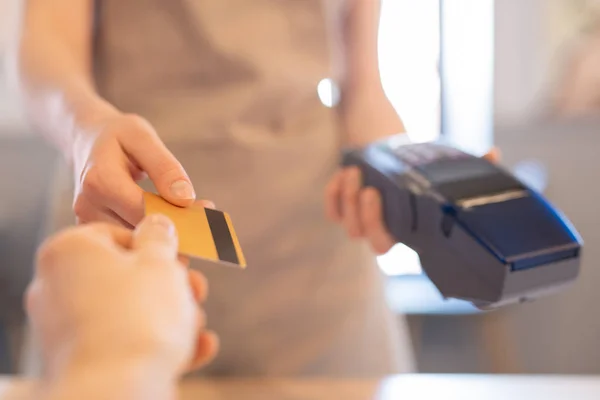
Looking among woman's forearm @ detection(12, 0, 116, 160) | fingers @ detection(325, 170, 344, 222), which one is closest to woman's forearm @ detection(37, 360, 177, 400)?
woman's forearm @ detection(12, 0, 116, 160)

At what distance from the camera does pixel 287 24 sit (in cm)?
45

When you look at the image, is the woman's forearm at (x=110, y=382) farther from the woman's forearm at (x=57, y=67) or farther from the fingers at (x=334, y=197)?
the fingers at (x=334, y=197)

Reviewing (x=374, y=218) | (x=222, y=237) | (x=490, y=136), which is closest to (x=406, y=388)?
(x=374, y=218)

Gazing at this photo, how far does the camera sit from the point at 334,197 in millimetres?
427

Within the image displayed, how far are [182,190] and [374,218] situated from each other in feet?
0.53

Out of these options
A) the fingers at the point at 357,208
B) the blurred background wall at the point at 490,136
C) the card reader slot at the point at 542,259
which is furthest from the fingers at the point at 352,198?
the blurred background wall at the point at 490,136

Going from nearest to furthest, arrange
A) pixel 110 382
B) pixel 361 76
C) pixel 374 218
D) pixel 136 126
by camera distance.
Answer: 1. pixel 110 382
2. pixel 136 126
3. pixel 374 218
4. pixel 361 76

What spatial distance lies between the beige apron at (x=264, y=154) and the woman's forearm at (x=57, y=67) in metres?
0.02

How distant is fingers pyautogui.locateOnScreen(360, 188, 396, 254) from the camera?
1.24 ft

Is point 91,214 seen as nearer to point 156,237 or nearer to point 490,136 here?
point 156,237

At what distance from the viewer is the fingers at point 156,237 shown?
19 centimetres

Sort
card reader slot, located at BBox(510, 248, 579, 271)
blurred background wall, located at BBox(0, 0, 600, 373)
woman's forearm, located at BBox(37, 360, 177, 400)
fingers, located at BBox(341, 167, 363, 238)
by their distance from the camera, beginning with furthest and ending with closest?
blurred background wall, located at BBox(0, 0, 600, 373), fingers, located at BBox(341, 167, 363, 238), card reader slot, located at BBox(510, 248, 579, 271), woman's forearm, located at BBox(37, 360, 177, 400)

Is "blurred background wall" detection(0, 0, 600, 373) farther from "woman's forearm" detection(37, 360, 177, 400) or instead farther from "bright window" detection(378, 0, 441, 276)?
"woman's forearm" detection(37, 360, 177, 400)

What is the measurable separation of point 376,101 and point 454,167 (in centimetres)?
15
